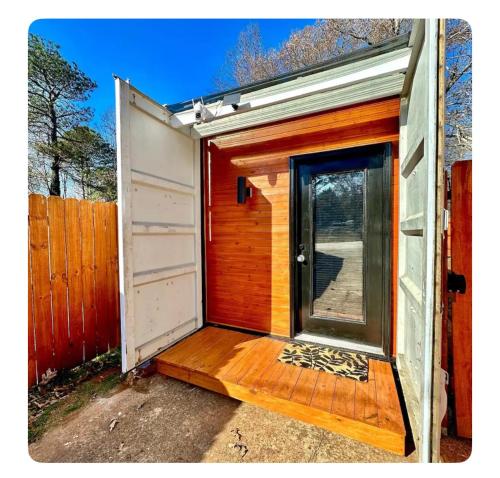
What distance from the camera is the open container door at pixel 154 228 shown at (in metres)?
Result: 1.94

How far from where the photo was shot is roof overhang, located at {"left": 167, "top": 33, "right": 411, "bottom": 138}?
1766 millimetres

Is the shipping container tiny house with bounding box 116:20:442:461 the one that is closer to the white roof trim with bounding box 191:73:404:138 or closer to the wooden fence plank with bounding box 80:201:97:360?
the white roof trim with bounding box 191:73:404:138

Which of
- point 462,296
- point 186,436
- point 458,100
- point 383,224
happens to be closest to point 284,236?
point 383,224

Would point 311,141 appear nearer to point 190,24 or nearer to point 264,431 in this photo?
point 190,24

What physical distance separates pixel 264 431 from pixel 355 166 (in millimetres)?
2332

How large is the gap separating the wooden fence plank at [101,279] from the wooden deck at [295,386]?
0.78 metres

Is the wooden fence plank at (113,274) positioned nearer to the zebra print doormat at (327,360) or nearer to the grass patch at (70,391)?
the grass patch at (70,391)

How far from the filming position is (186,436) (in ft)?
4.92

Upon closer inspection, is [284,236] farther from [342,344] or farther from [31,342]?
[31,342]

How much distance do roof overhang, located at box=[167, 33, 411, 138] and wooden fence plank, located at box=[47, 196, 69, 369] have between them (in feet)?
4.66

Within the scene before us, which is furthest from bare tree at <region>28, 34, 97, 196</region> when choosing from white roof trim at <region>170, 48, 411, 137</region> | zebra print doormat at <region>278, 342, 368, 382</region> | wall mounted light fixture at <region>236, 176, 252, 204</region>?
zebra print doormat at <region>278, 342, 368, 382</region>

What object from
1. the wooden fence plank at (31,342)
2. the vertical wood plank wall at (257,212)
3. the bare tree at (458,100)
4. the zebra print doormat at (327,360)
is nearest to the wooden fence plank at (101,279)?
the wooden fence plank at (31,342)

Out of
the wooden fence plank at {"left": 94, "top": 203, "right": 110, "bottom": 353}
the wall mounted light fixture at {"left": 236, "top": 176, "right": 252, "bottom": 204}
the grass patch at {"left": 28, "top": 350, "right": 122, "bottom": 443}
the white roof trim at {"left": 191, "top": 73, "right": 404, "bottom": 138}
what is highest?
the white roof trim at {"left": 191, "top": 73, "right": 404, "bottom": 138}

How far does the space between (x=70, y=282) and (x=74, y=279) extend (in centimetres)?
4
